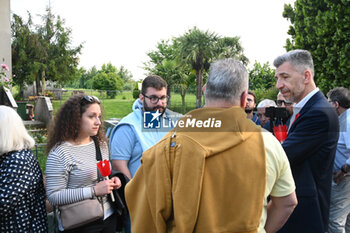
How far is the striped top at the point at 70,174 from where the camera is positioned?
7.26 feet

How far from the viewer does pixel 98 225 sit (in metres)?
2.37

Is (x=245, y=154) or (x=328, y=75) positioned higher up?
(x=328, y=75)

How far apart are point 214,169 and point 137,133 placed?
140 cm

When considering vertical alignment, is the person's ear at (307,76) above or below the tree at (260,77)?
below

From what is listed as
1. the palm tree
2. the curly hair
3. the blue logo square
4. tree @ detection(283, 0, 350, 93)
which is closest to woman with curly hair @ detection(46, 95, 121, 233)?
the curly hair

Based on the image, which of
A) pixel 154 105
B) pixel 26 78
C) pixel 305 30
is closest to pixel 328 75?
pixel 305 30

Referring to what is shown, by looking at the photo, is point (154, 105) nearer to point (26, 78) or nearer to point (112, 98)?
point (112, 98)

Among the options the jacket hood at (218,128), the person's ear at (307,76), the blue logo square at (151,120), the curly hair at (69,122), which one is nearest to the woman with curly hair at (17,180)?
the curly hair at (69,122)

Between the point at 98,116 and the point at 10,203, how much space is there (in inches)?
37.3

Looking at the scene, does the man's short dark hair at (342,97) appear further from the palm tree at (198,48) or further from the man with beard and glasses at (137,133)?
the palm tree at (198,48)

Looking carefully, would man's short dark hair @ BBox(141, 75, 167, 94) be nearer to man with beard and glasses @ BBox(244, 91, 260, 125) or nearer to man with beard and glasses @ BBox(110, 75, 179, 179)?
man with beard and glasses @ BBox(110, 75, 179, 179)

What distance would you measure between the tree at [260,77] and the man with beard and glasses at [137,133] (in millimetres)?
32775

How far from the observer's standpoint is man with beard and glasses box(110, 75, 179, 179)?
2.57m

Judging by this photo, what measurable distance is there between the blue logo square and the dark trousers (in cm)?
82
